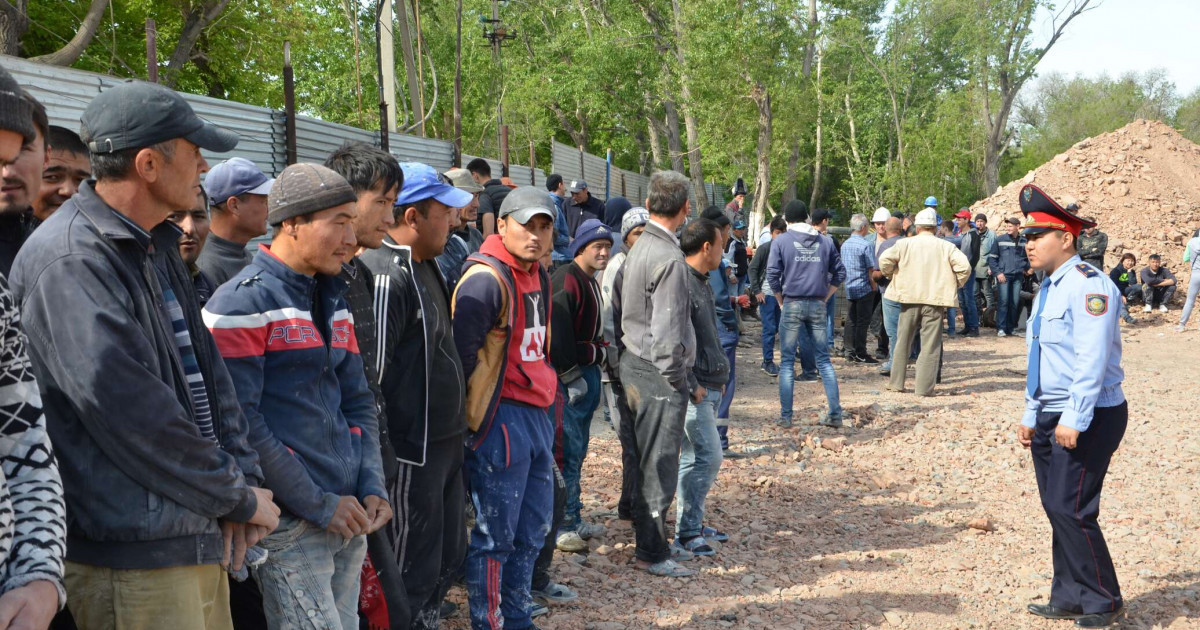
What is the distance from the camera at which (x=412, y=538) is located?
350 cm

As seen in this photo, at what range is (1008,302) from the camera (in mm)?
15828

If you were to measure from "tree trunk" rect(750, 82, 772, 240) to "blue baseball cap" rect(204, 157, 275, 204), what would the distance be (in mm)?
20429

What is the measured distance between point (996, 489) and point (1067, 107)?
59.3 metres

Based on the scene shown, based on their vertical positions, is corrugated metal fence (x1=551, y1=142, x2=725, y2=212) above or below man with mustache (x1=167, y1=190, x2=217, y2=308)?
above

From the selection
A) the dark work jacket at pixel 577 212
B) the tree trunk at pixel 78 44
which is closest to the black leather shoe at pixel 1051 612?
the dark work jacket at pixel 577 212

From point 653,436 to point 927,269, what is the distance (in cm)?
627

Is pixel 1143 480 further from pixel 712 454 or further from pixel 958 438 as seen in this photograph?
pixel 712 454

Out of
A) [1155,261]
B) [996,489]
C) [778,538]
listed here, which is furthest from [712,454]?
[1155,261]

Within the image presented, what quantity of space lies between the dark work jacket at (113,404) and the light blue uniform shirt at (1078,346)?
3991 millimetres

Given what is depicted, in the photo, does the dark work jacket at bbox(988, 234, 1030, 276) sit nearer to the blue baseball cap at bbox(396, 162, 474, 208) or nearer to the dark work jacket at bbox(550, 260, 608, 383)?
the dark work jacket at bbox(550, 260, 608, 383)

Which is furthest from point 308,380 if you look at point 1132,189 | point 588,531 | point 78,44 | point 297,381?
point 1132,189

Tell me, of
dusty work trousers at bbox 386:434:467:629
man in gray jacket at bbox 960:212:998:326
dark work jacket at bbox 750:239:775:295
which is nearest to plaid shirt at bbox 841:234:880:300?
dark work jacket at bbox 750:239:775:295

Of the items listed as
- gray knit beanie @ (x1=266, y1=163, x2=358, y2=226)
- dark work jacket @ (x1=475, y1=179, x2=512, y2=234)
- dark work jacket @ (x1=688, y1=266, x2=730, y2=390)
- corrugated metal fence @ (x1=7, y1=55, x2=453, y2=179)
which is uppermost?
corrugated metal fence @ (x1=7, y1=55, x2=453, y2=179)

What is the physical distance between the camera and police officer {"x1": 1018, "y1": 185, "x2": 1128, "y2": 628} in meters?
4.57
